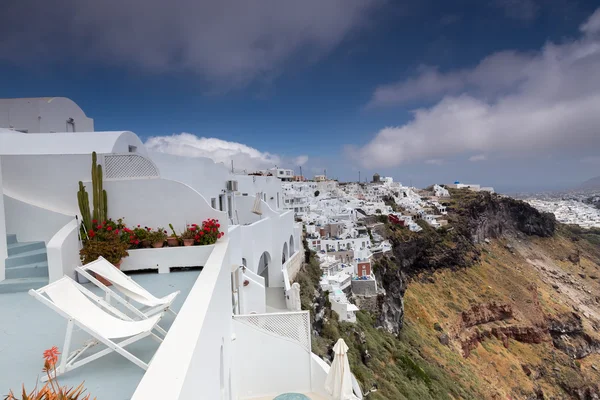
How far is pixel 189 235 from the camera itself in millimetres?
6012

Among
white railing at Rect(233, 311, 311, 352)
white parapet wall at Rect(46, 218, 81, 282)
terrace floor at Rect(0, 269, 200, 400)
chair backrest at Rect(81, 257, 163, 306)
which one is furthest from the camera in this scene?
white railing at Rect(233, 311, 311, 352)

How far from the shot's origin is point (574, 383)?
106 feet

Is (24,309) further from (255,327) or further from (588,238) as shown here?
(588,238)

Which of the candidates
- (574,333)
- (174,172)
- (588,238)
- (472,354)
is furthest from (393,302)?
(588,238)

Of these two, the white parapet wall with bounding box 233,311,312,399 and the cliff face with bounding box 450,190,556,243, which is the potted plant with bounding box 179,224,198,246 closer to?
the white parapet wall with bounding box 233,311,312,399

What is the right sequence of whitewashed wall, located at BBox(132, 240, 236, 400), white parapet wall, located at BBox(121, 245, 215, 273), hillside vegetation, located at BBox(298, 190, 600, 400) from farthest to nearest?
hillside vegetation, located at BBox(298, 190, 600, 400), white parapet wall, located at BBox(121, 245, 215, 273), whitewashed wall, located at BBox(132, 240, 236, 400)

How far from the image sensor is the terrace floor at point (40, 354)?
95.3 inches

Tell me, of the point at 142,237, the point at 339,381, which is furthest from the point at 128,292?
the point at 339,381

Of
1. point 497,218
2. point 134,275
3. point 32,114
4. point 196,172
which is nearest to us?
point 134,275

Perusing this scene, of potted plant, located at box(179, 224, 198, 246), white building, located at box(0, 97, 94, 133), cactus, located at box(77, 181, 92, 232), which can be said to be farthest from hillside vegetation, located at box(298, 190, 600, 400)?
white building, located at box(0, 97, 94, 133)

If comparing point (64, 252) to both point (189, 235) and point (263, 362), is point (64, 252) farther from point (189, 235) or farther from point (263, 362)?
point (263, 362)

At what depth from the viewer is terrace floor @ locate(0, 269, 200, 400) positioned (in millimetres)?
2420

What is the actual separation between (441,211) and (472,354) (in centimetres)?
3232

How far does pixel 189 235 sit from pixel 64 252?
181 cm
